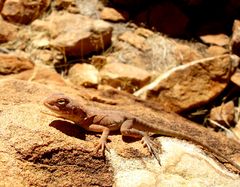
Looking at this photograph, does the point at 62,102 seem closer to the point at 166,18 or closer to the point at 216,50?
the point at 216,50

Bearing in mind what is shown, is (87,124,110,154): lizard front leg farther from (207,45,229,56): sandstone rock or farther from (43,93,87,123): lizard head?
(207,45,229,56): sandstone rock

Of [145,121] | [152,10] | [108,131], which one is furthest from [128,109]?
[152,10]

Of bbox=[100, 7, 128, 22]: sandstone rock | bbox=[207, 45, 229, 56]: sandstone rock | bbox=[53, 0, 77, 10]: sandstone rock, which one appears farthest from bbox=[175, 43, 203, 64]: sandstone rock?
bbox=[53, 0, 77, 10]: sandstone rock

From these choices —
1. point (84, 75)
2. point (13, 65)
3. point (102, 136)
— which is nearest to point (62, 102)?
point (102, 136)

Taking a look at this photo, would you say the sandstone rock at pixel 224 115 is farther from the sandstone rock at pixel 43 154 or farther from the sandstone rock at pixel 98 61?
the sandstone rock at pixel 43 154

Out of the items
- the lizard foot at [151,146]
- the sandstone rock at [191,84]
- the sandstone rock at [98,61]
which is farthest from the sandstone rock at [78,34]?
the lizard foot at [151,146]

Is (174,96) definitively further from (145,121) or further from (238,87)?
(145,121)
